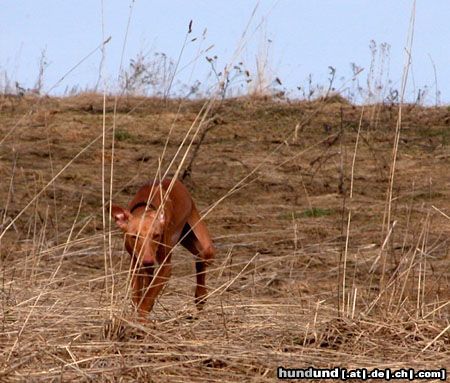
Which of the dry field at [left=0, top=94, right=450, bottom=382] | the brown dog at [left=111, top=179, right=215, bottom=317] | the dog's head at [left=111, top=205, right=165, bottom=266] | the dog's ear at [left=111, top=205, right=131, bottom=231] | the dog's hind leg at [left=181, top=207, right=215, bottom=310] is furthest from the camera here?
the dog's hind leg at [left=181, top=207, right=215, bottom=310]

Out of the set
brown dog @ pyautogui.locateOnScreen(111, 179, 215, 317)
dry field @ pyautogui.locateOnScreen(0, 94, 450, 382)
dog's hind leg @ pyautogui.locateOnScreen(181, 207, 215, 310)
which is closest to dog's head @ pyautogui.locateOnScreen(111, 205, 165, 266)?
brown dog @ pyautogui.locateOnScreen(111, 179, 215, 317)

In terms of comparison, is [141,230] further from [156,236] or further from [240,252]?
[240,252]

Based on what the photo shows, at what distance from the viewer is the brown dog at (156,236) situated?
5.86 m

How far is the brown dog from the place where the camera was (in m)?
5.86

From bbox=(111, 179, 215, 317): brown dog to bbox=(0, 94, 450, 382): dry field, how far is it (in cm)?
14

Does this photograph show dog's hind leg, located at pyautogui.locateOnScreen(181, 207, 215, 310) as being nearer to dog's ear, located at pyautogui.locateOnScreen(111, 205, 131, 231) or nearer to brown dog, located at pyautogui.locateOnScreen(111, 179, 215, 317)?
brown dog, located at pyautogui.locateOnScreen(111, 179, 215, 317)

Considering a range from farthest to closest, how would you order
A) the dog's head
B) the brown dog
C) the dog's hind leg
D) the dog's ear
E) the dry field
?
1. the dog's hind leg
2. the dog's ear
3. the dog's head
4. the brown dog
5. the dry field

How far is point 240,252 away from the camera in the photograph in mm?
9172

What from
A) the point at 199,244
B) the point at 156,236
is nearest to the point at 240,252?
the point at 199,244

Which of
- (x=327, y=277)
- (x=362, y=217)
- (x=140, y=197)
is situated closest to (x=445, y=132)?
(x=362, y=217)

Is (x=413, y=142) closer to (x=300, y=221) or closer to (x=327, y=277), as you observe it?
(x=300, y=221)

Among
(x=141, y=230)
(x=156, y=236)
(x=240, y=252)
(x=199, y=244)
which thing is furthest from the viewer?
(x=240, y=252)

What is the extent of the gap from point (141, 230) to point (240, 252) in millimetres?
2889

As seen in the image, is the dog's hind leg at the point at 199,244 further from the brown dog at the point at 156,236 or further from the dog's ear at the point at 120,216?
the dog's ear at the point at 120,216
